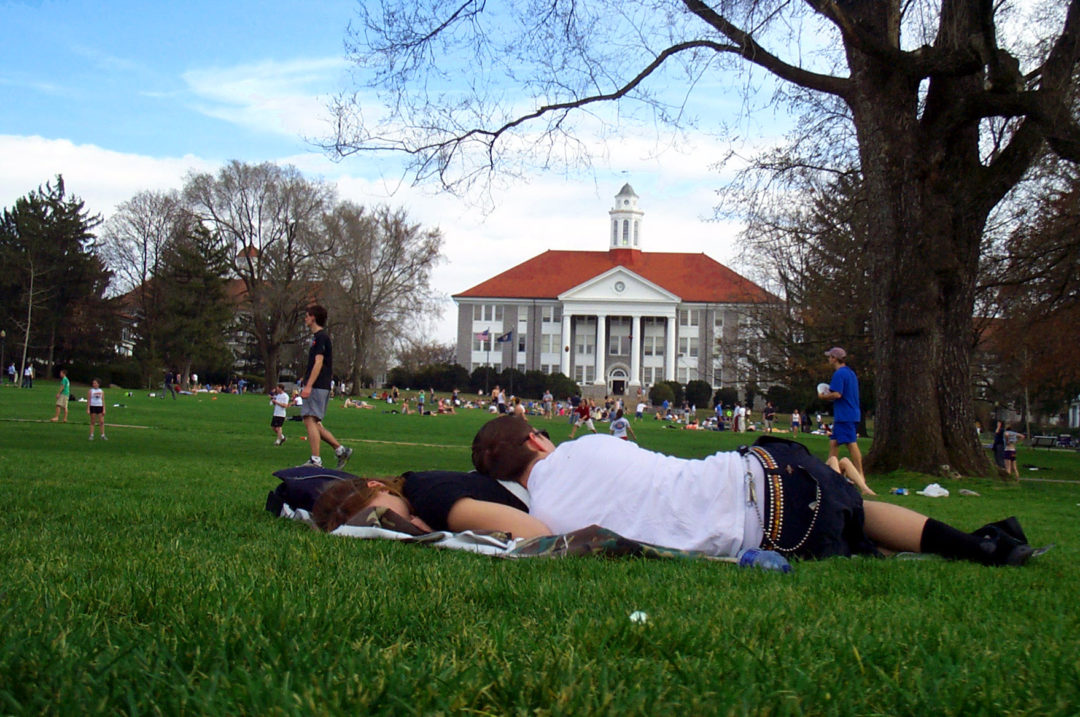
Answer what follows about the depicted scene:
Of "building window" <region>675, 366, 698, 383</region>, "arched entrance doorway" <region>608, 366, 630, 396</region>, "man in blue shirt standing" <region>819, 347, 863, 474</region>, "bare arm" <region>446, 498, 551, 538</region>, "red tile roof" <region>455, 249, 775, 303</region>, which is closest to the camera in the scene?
"bare arm" <region>446, 498, 551, 538</region>

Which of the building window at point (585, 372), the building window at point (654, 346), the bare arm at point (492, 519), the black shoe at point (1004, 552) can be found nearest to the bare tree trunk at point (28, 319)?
the building window at point (585, 372)

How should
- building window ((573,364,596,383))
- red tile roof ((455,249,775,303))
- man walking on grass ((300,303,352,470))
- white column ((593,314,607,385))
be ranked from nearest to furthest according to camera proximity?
man walking on grass ((300,303,352,470)), white column ((593,314,607,385)), red tile roof ((455,249,775,303)), building window ((573,364,596,383))

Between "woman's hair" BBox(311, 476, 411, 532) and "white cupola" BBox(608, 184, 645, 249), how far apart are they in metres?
96.7

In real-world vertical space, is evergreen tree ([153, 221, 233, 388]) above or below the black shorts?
above

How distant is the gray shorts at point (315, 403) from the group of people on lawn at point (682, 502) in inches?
289

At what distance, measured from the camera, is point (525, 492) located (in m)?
4.79

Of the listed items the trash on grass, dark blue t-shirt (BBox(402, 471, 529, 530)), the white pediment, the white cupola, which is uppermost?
the white cupola

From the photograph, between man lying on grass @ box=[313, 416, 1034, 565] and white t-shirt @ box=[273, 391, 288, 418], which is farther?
white t-shirt @ box=[273, 391, 288, 418]

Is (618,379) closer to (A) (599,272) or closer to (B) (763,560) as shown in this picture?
(A) (599,272)

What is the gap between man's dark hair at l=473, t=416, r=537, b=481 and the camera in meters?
4.75

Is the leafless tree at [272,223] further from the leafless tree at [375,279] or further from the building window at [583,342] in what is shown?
the building window at [583,342]

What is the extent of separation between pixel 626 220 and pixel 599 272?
21.1ft

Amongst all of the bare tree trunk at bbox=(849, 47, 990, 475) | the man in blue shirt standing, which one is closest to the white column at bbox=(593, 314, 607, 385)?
the bare tree trunk at bbox=(849, 47, 990, 475)

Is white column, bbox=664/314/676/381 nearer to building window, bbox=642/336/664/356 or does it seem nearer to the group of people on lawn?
building window, bbox=642/336/664/356
